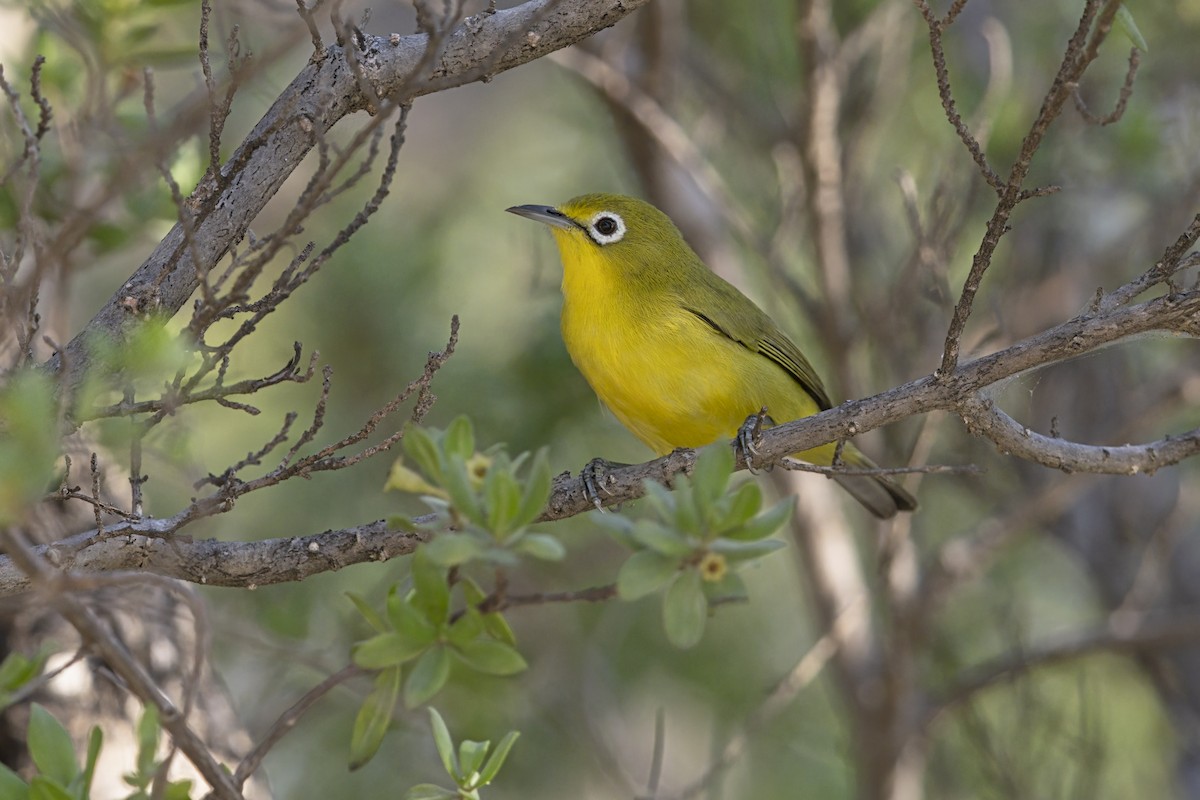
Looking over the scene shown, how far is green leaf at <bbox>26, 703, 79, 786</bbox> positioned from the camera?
2342 millimetres

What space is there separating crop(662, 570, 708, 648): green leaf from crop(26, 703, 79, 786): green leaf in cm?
119

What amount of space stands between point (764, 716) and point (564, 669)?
1.89 m

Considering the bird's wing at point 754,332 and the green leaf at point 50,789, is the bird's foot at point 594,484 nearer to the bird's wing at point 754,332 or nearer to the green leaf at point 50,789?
the bird's wing at point 754,332

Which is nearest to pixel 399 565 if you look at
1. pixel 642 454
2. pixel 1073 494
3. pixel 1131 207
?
pixel 642 454

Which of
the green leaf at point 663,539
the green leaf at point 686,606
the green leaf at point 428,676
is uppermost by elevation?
the green leaf at point 663,539

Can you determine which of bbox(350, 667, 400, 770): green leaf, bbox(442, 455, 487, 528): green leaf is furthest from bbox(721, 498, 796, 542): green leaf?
bbox(350, 667, 400, 770): green leaf

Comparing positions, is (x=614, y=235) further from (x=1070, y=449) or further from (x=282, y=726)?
(x=282, y=726)

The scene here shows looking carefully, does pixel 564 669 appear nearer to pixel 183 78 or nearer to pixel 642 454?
pixel 642 454

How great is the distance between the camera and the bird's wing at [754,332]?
15.7 ft

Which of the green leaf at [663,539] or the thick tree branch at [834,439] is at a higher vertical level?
the thick tree branch at [834,439]

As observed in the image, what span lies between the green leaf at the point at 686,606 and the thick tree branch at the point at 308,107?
125 cm

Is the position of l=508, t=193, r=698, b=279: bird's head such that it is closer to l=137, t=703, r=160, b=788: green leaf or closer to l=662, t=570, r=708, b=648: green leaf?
l=662, t=570, r=708, b=648: green leaf

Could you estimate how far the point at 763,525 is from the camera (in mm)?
2160

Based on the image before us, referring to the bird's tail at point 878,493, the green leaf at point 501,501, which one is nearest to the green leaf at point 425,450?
the green leaf at point 501,501
